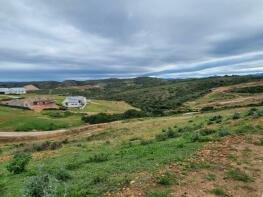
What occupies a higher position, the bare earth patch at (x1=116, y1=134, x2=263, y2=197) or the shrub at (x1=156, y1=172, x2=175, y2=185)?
the shrub at (x1=156, y1=172, x2=175, y2=185)

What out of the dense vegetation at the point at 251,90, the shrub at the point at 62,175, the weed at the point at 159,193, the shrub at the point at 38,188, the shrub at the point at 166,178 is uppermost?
the shrub at the point at 38,188

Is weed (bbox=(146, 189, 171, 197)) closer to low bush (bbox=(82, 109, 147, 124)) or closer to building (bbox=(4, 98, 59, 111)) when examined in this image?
low bush (bbox=(82, 109, 147, 124))

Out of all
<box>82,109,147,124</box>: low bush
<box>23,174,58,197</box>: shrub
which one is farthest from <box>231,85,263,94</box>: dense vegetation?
<box>23,174,58,197</box>: shrub

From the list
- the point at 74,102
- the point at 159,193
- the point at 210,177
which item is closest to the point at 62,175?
the point at 159,193

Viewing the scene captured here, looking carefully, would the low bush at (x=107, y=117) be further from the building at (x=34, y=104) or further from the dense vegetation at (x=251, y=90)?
the dense vegetation at (x=251, y=90)

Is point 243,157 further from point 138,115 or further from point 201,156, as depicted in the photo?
point 138,115

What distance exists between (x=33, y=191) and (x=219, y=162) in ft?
19.4

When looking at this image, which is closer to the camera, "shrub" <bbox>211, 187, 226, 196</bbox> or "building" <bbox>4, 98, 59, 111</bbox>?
"shrub" <bbox>211, 187, 226, 196</bbox>

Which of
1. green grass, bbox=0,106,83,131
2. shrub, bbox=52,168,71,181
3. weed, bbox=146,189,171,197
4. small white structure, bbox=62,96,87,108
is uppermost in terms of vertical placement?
weed, bbox=146,189,171,197

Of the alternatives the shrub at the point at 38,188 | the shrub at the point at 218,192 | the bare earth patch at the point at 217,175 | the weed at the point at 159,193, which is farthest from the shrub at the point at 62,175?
the shrub at the point at 218,192

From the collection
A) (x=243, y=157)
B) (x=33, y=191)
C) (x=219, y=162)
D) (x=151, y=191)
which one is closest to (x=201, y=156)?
(x=219, y=162)

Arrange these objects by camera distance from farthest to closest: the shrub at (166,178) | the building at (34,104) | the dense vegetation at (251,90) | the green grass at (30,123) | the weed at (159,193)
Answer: the building at (34,104)
the dense vegetation at (251,90)
the green grass at (30,123)
the shrub at (166,178)
the weed at (159,193)

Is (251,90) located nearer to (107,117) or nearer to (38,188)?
(107,117)

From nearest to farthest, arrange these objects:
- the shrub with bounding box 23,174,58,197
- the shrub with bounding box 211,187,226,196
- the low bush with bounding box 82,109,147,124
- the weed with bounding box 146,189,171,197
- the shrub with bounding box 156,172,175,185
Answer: the shrub with bounding box 23,174,58,197
the weed with bounding box 146,189,171,197
the shrub with bounding box 211,187,226,196
the shrub with bounding box 156,172,175,185
the low bush with bounding box 82,109,147,124
